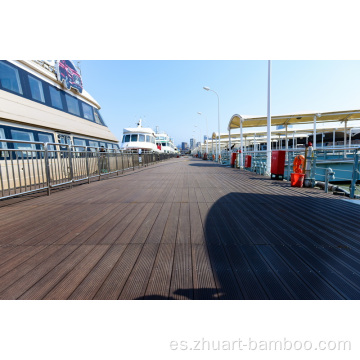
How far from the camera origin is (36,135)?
24.1ft

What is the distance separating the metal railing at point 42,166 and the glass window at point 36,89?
2.19 m

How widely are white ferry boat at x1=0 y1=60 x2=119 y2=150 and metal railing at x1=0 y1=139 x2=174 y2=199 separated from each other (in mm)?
574

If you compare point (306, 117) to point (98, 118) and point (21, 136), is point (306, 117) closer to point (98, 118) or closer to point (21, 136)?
point (98, 118)

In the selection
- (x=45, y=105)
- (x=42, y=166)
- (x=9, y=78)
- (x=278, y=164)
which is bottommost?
(x=278, y=164)

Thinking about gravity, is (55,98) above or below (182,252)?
above

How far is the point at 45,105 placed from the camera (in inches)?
327

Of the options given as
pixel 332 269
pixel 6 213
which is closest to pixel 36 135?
pixel 6 213

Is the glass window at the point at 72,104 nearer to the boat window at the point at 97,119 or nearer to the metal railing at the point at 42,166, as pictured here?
the boat window at the point at 97,119

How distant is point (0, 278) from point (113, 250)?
920 mm

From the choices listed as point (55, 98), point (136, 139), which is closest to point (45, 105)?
point (55, 98)

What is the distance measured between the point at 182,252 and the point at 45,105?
919 centimetres

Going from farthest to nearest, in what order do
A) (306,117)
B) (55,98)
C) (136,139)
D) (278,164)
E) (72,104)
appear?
(136,139) → (306,117) → (72,104) → (55,98) → (278,164)

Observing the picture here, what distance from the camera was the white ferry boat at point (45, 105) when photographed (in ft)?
21.2

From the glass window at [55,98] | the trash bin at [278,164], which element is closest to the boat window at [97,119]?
the glass window at [55,98]
